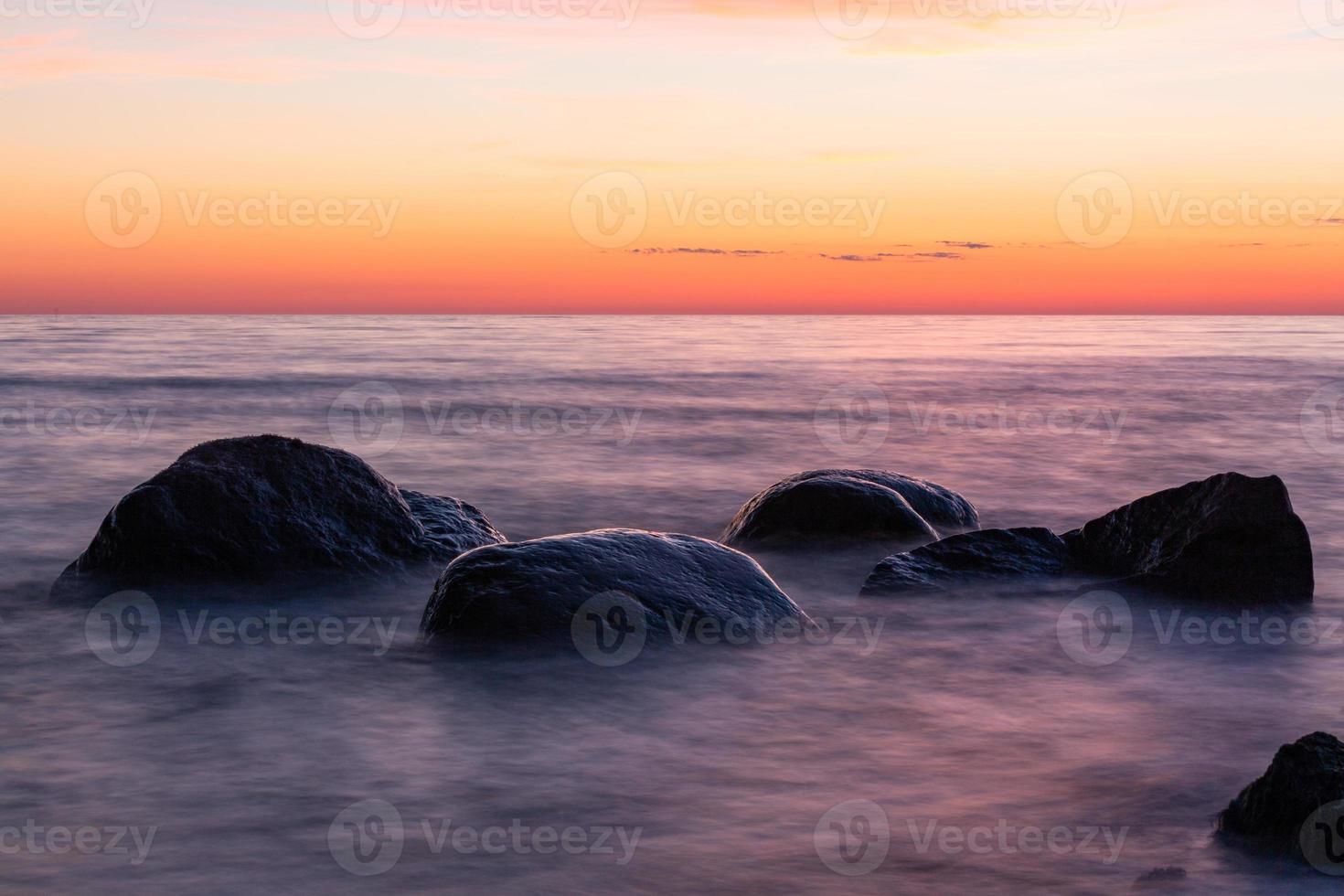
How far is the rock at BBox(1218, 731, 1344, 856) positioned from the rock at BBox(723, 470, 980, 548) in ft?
16.0

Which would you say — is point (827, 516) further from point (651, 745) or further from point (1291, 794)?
point (1291, 794)

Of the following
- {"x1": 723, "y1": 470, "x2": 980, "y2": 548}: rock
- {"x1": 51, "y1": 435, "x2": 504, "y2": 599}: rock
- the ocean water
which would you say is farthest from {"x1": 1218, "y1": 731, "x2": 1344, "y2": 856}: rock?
{"x1": 51, "y1": 435, "x2": 504, "y2": 599}: rock

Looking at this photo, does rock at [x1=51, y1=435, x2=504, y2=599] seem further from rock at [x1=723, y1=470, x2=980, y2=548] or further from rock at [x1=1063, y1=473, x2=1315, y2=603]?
rock at [x1=1063, y1=473, x2=1315, y2=603]

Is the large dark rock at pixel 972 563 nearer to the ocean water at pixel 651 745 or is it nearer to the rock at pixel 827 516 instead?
the ocean water at pixel 651 745

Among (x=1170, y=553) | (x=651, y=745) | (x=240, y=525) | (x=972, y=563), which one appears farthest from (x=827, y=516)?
(x=240, y=525)

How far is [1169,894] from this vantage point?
3910 mm

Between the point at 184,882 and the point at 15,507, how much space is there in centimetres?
880

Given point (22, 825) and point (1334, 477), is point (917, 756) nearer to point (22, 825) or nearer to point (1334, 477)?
point (22, 825)

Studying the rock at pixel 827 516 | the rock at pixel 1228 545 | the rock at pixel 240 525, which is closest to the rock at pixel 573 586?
the rock at pixel 240 525

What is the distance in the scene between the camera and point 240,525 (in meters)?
7.57

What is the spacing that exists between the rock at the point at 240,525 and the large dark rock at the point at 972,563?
10.8 feet

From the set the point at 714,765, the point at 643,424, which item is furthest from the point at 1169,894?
the point at 643,424

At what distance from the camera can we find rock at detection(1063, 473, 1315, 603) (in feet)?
24.3

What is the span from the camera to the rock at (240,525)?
7.49m
